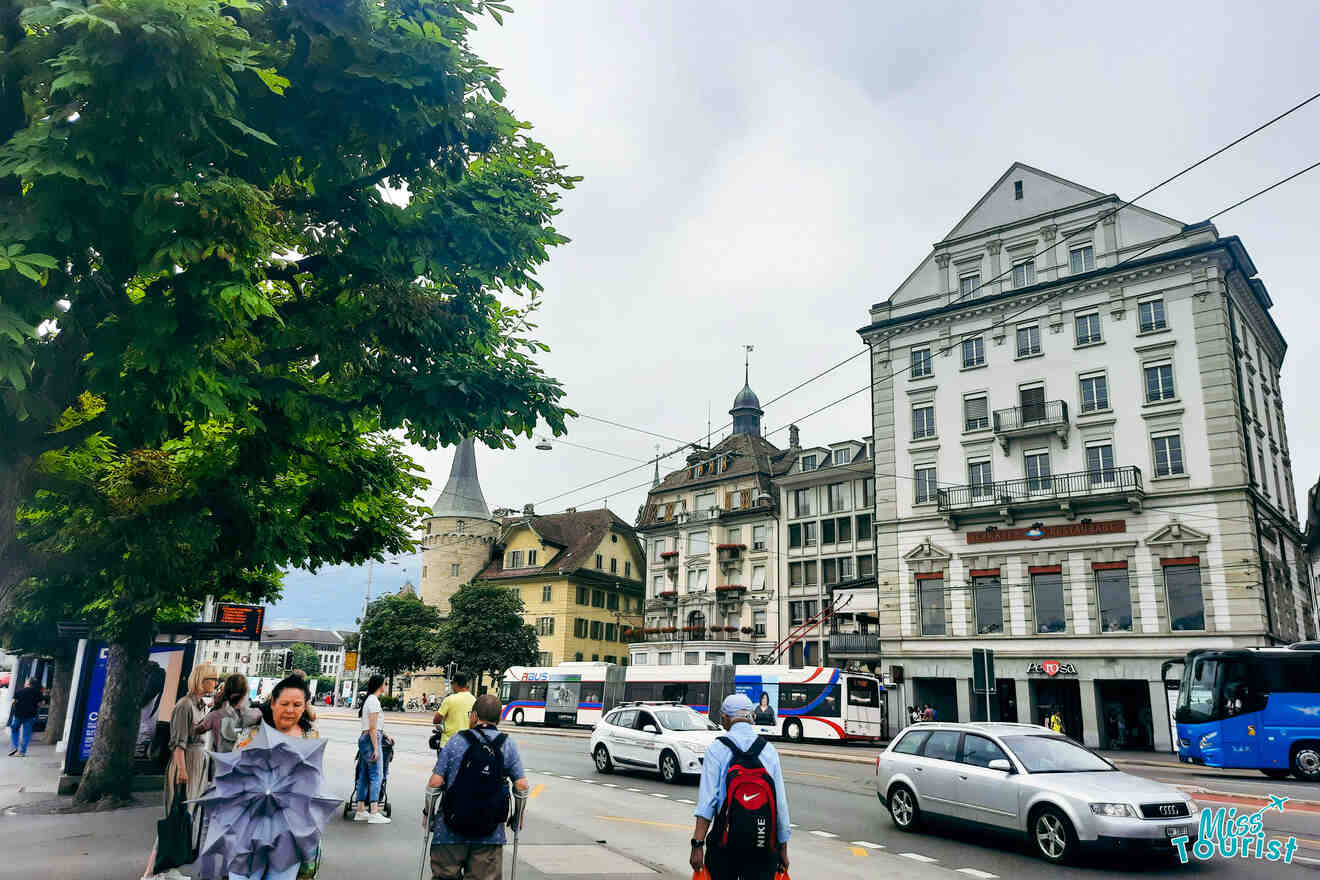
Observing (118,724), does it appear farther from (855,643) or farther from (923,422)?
(855,643)

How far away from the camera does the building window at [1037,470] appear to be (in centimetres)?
4019

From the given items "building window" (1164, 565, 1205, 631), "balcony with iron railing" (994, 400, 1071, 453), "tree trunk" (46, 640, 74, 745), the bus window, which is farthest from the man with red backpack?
"balcony with iron railing" (994, 400, 1071, 453)

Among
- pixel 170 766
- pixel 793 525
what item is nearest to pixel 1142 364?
pixel 793 525

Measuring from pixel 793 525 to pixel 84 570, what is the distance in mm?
48187

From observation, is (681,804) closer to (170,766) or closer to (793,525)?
(170,766)

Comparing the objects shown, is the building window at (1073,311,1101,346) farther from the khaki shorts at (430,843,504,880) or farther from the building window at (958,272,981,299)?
the khaki shorts at (430,843,504,880)

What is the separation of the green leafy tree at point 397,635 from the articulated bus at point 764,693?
2376 centimetres

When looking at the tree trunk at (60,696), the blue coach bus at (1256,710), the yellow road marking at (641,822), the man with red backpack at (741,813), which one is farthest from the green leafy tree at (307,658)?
the man with red backpack at (741,813)

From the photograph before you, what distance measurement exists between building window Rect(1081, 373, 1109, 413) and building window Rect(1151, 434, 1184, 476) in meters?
2.62

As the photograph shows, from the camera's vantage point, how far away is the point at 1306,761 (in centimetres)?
2319

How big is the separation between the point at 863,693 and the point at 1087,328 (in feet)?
61.7

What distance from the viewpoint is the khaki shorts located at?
6.49 m

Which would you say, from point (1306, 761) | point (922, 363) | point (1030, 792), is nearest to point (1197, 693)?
point (1306, 761)

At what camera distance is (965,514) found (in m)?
41.7
